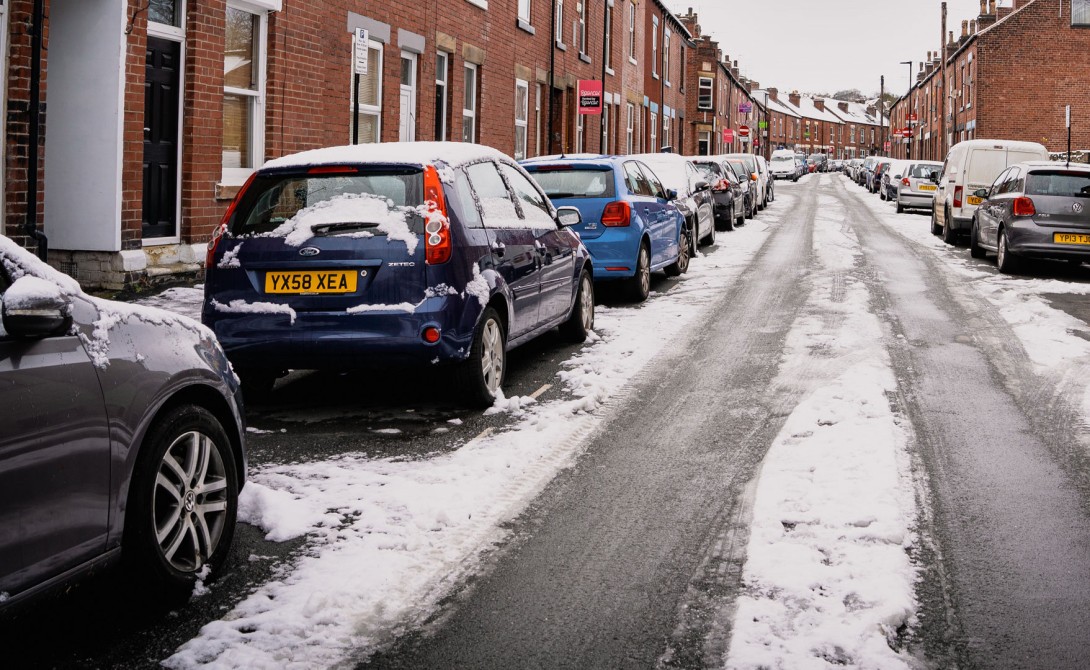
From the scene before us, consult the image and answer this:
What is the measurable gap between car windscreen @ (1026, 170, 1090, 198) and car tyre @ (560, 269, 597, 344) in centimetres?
901

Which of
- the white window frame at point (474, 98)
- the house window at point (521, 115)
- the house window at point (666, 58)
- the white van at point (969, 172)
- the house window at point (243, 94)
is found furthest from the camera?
the house window at point (666, 58)

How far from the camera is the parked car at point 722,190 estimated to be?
2547cm

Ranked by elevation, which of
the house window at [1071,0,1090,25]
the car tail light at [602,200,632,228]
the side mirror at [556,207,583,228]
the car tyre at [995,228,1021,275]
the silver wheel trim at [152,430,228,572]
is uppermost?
the house window at [1071,0,1090,25]

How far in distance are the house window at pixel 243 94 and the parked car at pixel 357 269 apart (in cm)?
694

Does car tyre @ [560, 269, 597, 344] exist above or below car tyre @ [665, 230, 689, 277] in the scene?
below

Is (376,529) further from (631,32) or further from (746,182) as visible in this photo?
(631,32)

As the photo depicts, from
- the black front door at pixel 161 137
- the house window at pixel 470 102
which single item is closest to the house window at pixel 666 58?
the house window at pixel 470 102

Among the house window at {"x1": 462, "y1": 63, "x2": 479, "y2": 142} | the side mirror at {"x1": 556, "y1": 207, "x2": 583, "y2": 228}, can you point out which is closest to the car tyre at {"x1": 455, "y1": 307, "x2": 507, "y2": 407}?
the side mirror at {"x1": 556, "y1": 207, "x2": 583, "y2": 228}

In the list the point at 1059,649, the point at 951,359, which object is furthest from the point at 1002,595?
the point at 951,359

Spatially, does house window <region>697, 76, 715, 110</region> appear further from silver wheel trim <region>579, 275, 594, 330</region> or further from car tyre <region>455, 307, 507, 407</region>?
car tyre <region>455, 307, 507, 407</region>

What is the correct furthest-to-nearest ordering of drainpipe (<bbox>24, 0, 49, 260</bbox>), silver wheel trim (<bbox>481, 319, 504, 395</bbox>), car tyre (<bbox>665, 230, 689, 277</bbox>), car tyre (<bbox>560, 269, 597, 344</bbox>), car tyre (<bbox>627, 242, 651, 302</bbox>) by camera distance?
car tyre (<bbox>665, 230, 689, 277</bbox>) < car tyre (<bbox>627, 242, 651, 302</bbox>) < drainpipe (<bbox>24, 0, 49, 260</bbox>) < car tyre (<bbox>560, 269, 597, 344</bbox>) < silver wheel trim (<bbox>481, 319, 504, 395</bbox>)

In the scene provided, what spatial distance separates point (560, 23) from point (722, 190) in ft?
22.6

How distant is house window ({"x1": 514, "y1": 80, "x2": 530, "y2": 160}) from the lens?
2573 cm

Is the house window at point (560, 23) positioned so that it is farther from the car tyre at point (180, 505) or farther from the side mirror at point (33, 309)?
the side mirror at point (33, 309)
